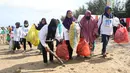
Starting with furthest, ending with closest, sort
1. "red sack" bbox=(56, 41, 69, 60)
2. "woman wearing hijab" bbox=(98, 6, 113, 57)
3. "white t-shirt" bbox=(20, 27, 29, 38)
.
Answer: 1. "white t-shirt" bbox=(20, 27, 29, 38)
2. "woman wearing hijab" bbox=(98, 6, 113, 57)
3. "red sack" bbox=(56, 41, 69, 60)

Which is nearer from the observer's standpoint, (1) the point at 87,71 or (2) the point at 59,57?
(1) the point at 87,71

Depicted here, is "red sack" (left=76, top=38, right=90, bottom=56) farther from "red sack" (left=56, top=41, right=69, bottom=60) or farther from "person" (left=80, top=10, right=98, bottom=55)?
"red sack" (left=56, top=41, right=69, bottom=60)

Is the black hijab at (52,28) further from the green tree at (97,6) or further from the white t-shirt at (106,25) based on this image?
the green tree at (97,6)

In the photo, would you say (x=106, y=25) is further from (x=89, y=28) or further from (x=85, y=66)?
(x=85, y=66)

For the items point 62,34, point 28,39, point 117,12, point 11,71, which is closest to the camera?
point 11,71

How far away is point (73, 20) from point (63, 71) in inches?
80.1

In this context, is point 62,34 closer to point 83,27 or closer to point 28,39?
point 83,27

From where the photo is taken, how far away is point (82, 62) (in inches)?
408

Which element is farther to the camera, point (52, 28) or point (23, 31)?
point (23, 31)

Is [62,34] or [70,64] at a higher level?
[62,34]

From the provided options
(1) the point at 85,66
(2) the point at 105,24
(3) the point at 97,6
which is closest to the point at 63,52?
(1) the point at 85,66

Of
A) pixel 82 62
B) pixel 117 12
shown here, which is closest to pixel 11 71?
pixel 82 62

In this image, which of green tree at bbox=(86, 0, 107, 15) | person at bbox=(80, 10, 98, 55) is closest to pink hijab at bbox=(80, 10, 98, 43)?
person at bbox=(80, 10, 98, 55)

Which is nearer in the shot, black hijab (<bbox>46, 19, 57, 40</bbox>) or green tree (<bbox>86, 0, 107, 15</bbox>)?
black hijab (<bbox>46, 19, 57, 40</bbox>)
